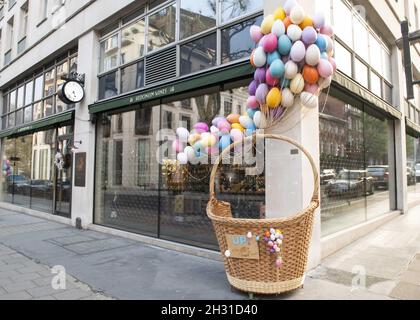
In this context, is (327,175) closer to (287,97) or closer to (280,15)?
(287,97)

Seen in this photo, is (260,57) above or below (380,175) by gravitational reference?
above

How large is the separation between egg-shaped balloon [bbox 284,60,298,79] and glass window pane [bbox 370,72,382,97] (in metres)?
5.30

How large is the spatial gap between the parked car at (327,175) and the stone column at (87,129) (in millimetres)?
5945

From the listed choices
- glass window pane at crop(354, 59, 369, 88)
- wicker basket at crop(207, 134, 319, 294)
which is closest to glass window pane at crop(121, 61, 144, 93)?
glass window pane at crop(354, 59, 369, 88)

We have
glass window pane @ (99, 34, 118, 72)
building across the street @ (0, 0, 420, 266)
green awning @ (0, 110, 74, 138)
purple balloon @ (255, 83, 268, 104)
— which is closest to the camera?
purple balloon @ (255, 83, 268, 104)

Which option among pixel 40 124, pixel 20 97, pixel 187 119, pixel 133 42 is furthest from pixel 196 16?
pixel 20 97

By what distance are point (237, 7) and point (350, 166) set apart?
162 inches

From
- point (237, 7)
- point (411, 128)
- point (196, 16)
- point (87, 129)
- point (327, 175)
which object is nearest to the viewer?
point (237, 7)

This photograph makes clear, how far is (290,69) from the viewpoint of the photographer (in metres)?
4.69

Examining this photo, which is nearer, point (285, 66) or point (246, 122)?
point (285, 66)

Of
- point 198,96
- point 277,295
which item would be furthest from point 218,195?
point 277,295

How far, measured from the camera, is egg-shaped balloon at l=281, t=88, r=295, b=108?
16.0 feet

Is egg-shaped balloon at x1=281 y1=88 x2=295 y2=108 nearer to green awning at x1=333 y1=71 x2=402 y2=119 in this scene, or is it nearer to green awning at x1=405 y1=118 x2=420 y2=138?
green awning at x1=333 y1=71 x2=402 y2=119

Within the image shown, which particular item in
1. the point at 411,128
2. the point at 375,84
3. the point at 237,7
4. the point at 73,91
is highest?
the point at 237,7
